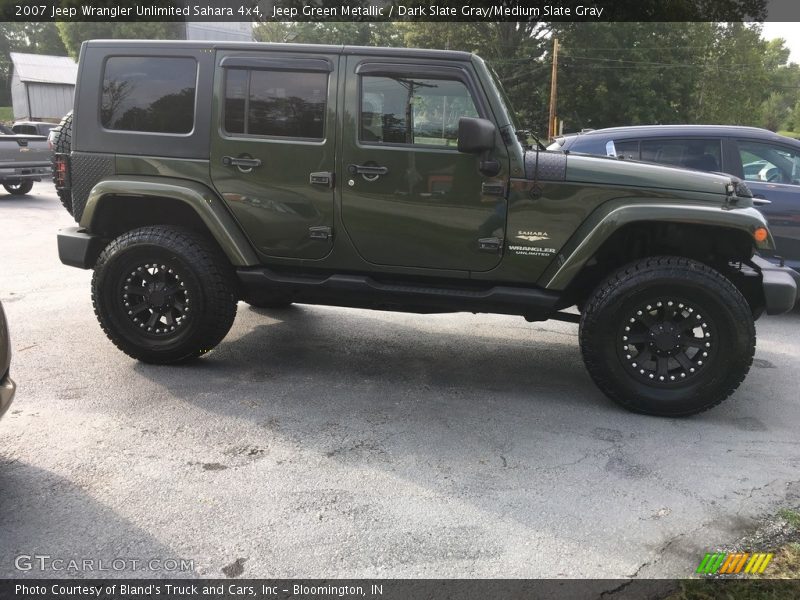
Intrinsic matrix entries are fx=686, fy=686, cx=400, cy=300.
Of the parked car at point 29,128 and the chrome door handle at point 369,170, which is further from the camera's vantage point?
the parked car at point 29,128

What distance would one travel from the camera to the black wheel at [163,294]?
455 centimetres

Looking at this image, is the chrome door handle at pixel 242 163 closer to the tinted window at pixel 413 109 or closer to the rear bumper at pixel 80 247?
the tinted window at pixel 413 109

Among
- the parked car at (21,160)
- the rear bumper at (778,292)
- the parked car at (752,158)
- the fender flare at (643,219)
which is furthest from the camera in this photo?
the parked car at (21,160)

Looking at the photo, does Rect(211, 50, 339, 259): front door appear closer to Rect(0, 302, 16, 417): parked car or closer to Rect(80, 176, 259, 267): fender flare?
Rect(80, 176, 259, 267): fender flare

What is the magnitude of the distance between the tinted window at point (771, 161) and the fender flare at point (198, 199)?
4738 mm

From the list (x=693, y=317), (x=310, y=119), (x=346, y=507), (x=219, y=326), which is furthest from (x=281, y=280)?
(x=693, y=317)

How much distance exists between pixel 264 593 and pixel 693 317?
293 cm

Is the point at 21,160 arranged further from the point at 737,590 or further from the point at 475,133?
the point at 737,590

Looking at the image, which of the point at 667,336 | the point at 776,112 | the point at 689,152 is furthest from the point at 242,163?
the point at 776,112

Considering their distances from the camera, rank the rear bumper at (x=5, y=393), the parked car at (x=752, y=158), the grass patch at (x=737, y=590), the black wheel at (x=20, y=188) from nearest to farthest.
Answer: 1. the grass patch at (x=737, y=590)
2. the rear bumper at (x=5, y=393)
3. the parked car at (x=752, y=158)
4. the black wheel at (x=20, y=188)

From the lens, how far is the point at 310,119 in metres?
4.40

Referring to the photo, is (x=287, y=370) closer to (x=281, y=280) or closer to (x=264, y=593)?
(x=281, y=280)

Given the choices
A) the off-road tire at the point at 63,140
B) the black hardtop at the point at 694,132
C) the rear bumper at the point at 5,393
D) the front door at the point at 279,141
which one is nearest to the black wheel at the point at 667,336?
the front door at the point at 279,141

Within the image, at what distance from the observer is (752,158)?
21.2 feet
